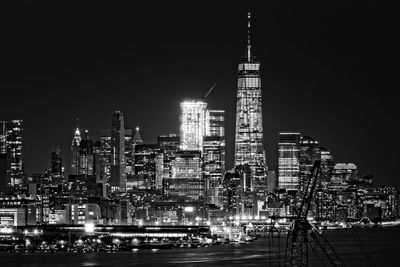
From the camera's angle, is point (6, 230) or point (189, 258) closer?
point (189, 258)

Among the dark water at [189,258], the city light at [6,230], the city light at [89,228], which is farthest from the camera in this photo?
the city light at [6,230]

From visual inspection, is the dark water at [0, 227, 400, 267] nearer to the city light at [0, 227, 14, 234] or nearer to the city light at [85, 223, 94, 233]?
the city light at [85, 223, 94, 233]

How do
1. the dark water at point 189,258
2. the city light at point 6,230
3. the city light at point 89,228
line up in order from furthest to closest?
the city light at point 6,230, the city light at point 89,228, the dark water at point 189,258

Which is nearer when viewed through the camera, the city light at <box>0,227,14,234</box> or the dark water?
the dark water

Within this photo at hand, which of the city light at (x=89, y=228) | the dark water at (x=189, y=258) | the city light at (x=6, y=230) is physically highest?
the city light at (x=89, y=228)

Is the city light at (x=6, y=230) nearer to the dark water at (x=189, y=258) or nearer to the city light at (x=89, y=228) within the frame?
the city light at (x=89, y=228)

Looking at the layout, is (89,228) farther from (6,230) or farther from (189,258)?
(189,258)

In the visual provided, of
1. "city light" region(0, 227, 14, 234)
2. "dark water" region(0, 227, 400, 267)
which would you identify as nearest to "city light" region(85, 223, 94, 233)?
"city light" region(0, 227, 14, 234)

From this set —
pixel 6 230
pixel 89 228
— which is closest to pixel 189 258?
pixel 89 228

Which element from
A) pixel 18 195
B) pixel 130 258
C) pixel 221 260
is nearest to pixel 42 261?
pixel 130 258

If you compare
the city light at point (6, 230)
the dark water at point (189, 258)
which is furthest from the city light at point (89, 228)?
the dark water at point (189, 258)

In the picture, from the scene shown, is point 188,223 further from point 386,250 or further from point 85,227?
point 386,250

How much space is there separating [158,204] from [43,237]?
140ft

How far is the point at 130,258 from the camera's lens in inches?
4532
